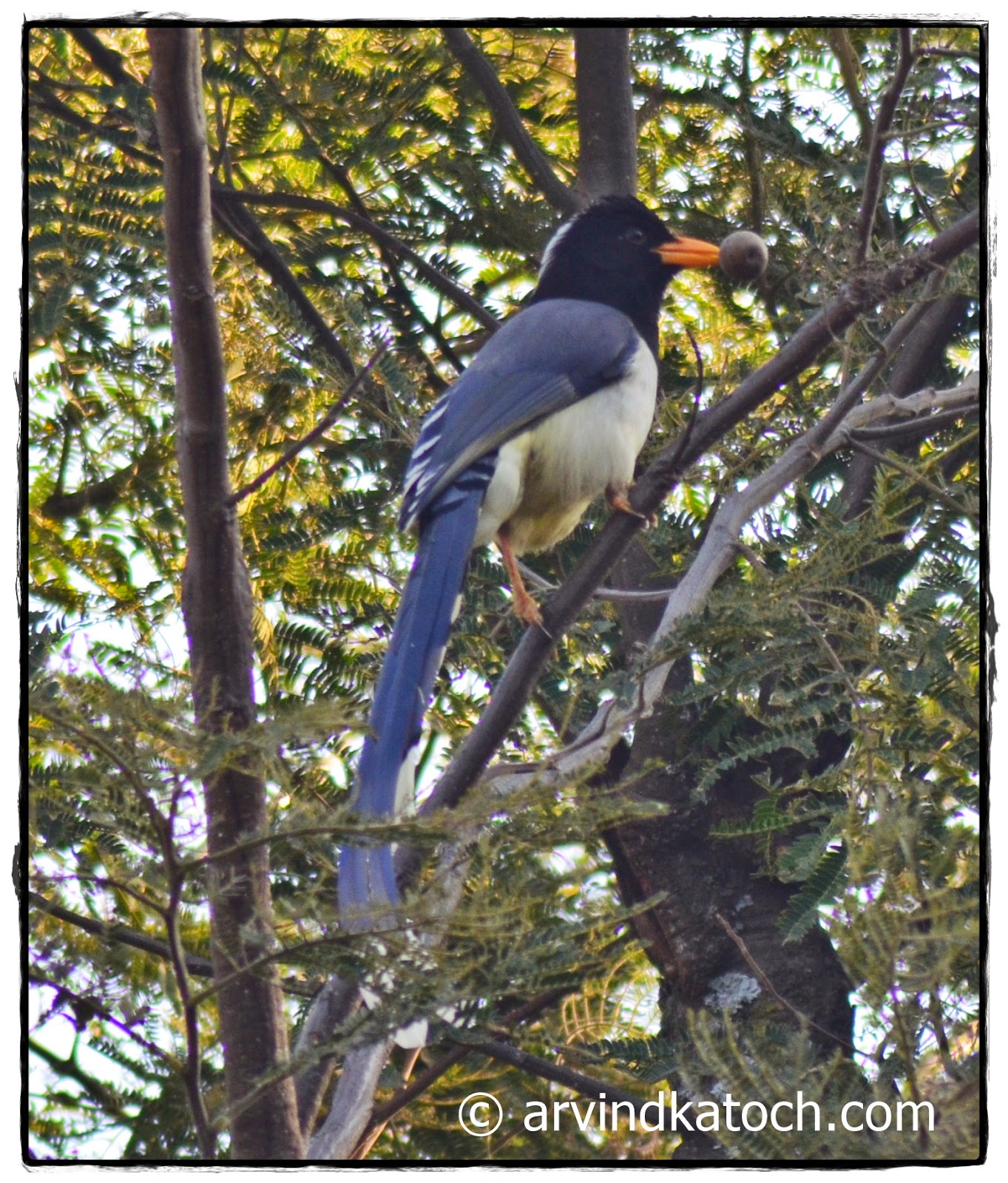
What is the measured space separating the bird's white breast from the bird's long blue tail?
8 centimetres

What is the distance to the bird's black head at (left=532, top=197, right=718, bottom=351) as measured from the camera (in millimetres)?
3795

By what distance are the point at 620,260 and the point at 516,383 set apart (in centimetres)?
60

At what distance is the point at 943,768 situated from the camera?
2867 millimetres

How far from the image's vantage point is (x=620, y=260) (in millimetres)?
3811

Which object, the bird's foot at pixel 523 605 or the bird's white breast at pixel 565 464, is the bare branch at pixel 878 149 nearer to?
the bird's white breast at pixel 565 464

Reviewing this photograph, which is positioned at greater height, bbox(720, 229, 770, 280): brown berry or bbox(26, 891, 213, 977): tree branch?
bbox(720, 229, 770, 280): brown berry

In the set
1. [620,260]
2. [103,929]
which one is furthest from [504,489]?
[103,929]

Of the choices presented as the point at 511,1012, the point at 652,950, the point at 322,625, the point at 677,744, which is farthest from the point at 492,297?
the point at 511,1012

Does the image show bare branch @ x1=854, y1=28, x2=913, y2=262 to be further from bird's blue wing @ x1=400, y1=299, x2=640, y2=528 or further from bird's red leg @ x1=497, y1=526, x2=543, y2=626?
bird's red leg @ x1=497, y1=526, x2=543, y2=626

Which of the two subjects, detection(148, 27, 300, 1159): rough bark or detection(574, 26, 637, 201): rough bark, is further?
detection(574, 26, 637, 201): rough bark

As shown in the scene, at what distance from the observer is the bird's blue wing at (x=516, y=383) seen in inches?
126

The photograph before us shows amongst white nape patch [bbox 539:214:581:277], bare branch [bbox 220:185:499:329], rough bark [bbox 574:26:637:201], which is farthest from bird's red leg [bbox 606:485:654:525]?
rough bark [bbox 574:26:637:201]

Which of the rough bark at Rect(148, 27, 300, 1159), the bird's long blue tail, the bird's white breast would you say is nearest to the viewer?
the bird's long blue tail

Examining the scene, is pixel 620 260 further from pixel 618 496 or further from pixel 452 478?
pixel 452 478
